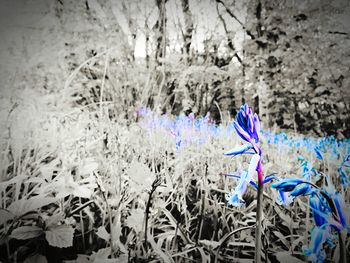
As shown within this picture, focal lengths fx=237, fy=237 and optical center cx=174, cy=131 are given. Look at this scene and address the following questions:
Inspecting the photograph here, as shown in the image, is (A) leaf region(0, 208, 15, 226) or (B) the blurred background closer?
(A) leaf region(0, 208, 15, 226)

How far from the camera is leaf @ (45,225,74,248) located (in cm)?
51

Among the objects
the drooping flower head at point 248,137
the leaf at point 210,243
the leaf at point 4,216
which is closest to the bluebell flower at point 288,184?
the drooping flower head at point 248,137

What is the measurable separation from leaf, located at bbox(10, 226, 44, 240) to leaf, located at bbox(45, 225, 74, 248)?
21 mm

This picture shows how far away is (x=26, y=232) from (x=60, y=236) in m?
0.08

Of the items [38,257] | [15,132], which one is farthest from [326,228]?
[15,132]

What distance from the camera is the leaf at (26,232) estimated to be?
20.3 inches

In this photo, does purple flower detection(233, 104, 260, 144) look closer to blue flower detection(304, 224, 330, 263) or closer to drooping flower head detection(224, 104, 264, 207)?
drooping flower head detection(224, 104, 264, 207)

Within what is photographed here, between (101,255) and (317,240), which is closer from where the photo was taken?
(317,240)

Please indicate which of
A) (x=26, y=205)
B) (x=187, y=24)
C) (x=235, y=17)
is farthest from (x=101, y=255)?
(x=235, y=17)

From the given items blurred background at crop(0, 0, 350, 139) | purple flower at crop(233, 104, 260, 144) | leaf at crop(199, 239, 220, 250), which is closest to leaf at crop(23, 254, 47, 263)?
leaf at crop(199, 239, 220, 250)

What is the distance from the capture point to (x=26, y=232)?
0.53 m

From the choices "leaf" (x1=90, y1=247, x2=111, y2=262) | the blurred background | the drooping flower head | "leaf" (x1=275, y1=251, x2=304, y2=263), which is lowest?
"leaf" (x1=90, y1=247, x2=111, y2=262)

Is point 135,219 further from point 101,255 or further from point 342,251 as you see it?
point 342,251

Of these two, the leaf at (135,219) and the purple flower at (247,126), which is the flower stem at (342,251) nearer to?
the purple flower at (247,126)
